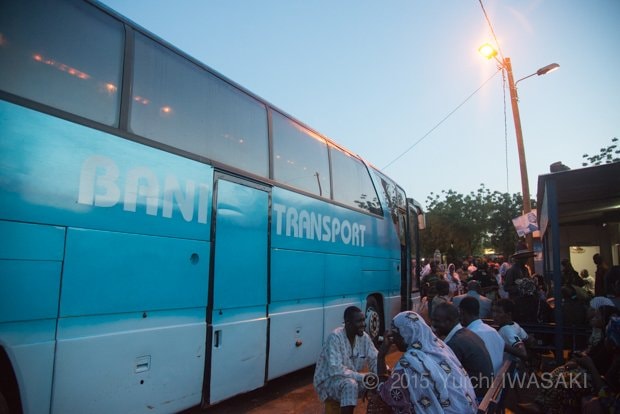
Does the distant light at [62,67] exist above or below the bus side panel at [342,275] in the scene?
above

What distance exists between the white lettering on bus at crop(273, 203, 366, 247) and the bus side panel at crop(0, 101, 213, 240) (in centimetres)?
144

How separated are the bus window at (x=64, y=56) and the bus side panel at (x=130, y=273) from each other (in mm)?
1038

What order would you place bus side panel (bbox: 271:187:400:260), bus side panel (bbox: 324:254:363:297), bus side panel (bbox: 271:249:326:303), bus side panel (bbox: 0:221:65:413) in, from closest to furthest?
bus side panel (bbox: 0:221:65:413) → bus side panel (bbox: 271:249:326:303) → bus side panel (bbox: 271:187:400:260) → bus side panel (bbox: 324:254:363:297)

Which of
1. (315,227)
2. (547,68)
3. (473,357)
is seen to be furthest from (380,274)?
(547,68)

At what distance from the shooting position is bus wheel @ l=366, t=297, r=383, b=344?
26.0ft

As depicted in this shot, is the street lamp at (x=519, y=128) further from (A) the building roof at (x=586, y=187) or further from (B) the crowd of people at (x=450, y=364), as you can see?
(B) the crowd of people at (x=450, y=364)

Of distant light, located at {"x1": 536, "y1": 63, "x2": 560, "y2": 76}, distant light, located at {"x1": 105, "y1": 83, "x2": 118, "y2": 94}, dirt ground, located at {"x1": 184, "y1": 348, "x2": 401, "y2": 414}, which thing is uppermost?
distant light, located at {"x1": 536, "y1": 63, "x2": 560, "y2": 76}

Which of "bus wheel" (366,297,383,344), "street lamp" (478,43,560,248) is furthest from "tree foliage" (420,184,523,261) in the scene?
"bus wheel" (366,297,383,344)

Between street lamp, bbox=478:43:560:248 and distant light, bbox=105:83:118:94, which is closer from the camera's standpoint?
distant light, bbox=105:83:118:94

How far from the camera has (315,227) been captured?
623 centimetres

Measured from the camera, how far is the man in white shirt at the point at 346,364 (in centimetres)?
352

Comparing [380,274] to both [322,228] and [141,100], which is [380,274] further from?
[141,100]

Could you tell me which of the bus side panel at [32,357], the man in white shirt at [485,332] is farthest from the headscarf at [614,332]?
the bus side panel at [32,357]

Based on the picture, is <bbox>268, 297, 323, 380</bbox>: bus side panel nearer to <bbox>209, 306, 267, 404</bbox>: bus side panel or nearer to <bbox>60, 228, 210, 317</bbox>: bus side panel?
<bbox>209, 306, 267, 404</bbox>: bus side panel
